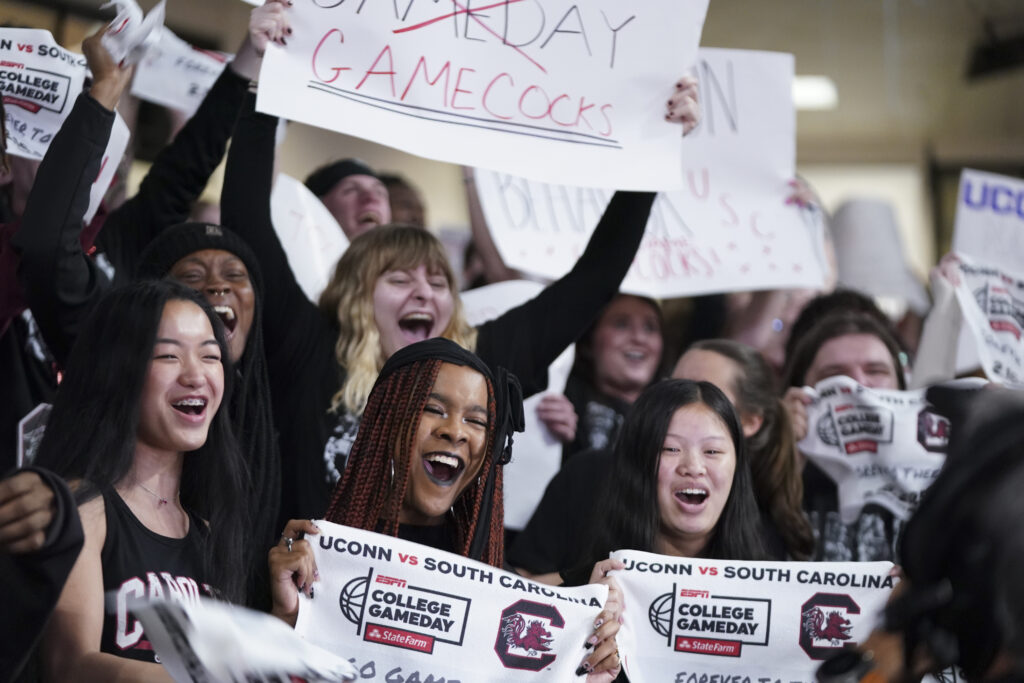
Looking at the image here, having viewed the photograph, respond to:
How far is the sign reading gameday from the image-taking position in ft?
7.57

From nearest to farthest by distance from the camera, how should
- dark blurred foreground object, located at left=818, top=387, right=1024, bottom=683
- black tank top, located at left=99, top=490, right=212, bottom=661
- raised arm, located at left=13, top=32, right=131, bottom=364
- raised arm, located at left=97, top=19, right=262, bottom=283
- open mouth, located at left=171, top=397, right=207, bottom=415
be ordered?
1. dark blurred foreground object, located at left=818, top=387, right=1024, bottom=683
2. black tank top, located at left=99, top=490, right=212, bottom=661
3. open mouth, located at left=171, top=397, right=207, bottom=415
4. raised arm, located at left=13, top=32, right=131, bottom=364
5. raised arm, located at left=97, top=19, right=262, bottom=283

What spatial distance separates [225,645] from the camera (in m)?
1.74

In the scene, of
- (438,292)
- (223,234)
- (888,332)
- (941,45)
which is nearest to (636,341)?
(888,332)

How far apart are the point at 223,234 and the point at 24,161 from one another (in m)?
0.51

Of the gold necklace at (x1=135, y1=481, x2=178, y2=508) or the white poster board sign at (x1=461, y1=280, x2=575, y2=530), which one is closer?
the gold necklace at (x1=135, y1=481, x2=178, y2=508)

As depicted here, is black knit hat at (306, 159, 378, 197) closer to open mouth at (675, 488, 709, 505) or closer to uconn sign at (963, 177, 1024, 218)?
open mouth at (675, 488, 709, 505)

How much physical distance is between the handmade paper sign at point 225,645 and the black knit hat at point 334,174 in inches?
95.4

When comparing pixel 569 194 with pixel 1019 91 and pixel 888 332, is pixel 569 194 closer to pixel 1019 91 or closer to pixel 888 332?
pixel 888 332

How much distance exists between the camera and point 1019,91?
31.5 ft

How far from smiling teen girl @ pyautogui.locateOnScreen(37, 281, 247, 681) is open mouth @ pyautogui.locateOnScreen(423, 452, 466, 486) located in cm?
36

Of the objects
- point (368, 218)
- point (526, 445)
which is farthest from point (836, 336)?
point (368, 218)

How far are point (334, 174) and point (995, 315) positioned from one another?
2031 millimetres

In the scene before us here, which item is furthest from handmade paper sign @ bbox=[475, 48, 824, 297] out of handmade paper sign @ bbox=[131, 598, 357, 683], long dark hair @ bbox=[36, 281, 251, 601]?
handmade paper sign @ bbox=[131, 598, 357, 683]

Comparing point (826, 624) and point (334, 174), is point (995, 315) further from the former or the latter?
point (334, 174)
